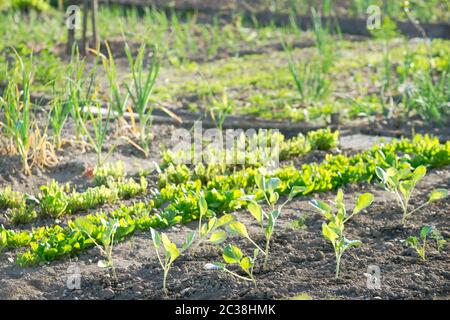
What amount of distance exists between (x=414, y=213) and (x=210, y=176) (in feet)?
4.41

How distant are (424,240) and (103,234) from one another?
1.57 m

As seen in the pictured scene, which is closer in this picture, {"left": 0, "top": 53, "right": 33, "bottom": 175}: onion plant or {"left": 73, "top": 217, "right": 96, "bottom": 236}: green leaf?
{"left": 73, "top": 217, "right": 96, "bottom": 236}: green leaf

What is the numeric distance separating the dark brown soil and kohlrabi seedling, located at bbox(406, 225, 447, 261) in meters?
0.04

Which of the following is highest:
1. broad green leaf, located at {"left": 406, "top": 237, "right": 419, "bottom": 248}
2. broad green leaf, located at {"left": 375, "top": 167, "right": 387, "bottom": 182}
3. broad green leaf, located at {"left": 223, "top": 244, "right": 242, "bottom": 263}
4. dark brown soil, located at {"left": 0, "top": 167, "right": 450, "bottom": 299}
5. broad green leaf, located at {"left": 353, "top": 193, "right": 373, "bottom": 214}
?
broad green leaf, located at {"left": 375, "top": 167, "right": 387, "bottom": 182}

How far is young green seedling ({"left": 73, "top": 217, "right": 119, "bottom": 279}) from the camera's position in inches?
171

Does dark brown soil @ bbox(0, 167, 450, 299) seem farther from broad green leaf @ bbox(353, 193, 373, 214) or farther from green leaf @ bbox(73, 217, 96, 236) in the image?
broad green leaf @ bbox(353, 193, 373, 214)

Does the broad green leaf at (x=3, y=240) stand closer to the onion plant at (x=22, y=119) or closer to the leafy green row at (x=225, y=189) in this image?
the leafy green row at (x=225, y=189)

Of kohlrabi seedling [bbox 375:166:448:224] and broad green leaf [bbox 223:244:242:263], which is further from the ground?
kohlrabi seedling [bbox 375:166:448:224]

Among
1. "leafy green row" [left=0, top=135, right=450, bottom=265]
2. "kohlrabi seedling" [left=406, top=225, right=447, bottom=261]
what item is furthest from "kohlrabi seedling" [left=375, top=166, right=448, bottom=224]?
"leafy green row" [left=0, top=135, right=450, bottom=265]

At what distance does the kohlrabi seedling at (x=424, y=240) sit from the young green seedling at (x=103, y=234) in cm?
146

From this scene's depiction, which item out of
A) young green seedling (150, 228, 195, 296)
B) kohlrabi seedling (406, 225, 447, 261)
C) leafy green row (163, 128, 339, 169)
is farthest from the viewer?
leafy green row (163, 128, 339, 169)

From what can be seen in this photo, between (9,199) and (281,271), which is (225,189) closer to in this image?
(281,271)

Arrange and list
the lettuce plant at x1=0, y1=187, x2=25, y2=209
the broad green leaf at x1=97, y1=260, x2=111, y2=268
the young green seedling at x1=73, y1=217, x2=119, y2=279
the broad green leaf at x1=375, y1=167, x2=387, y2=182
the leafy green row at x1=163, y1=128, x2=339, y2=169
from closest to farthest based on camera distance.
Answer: the broad green leaf at x1=97, y1=260, x2=111, y2=268
the young green seedling at x1=73, y1=217, x2=119, y2=279
the broad green leaf at x1=375, y1=167, x2=387, y2=182
the lettuce plant at x1=0, y1=187, x2=25, y2=209
the leafy green row at x1=163, y1=128, x2=339, y2=169
